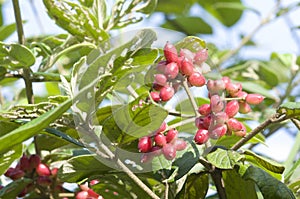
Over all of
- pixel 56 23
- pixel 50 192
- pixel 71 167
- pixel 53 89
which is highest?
pixel 56 23

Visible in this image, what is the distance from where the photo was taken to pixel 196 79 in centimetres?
106

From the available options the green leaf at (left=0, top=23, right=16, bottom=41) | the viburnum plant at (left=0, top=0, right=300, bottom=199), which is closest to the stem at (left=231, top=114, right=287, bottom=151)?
the viburnum plant at (left=0, top=0, right=300, bottom=199)

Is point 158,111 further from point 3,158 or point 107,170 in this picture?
point 3,158

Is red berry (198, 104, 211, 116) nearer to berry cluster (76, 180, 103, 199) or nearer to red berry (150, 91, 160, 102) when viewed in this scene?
red berry (150, 91, 160, 102)

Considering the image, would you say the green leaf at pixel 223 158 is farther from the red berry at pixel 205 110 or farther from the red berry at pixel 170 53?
the red berry at pixel 170 53

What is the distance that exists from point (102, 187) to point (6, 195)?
0.18 meters

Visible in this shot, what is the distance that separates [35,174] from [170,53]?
0.39m

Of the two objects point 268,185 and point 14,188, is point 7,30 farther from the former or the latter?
point 268,185

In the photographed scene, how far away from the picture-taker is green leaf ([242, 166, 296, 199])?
1015mm

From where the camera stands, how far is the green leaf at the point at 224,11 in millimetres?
2877

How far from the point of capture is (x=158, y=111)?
1.03m

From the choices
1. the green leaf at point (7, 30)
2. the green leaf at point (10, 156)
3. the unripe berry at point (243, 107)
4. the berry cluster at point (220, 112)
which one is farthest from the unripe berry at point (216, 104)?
the green leaf at point (7, 30)

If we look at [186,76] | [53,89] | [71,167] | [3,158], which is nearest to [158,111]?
[186,76]

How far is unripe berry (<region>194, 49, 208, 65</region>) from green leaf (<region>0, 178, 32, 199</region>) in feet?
1.29
